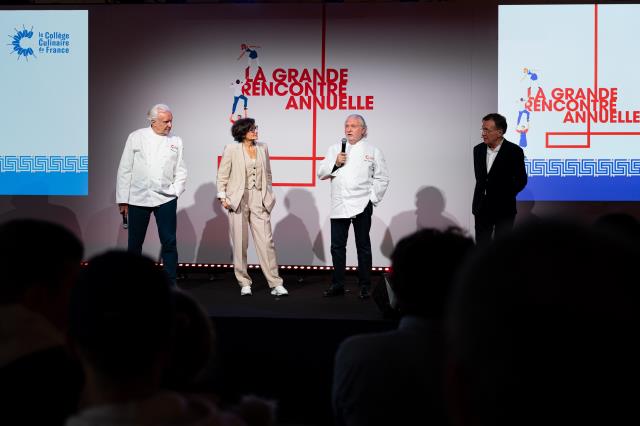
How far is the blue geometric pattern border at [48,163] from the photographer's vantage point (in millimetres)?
7105

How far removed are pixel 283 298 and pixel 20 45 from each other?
11.9 ft

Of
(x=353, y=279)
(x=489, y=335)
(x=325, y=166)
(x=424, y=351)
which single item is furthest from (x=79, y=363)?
(x=353, y=279)

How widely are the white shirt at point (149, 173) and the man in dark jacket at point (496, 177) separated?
7.63ft

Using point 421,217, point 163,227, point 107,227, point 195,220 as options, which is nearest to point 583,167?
point 421,217

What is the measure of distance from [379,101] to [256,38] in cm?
130

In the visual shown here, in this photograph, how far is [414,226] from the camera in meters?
7.00

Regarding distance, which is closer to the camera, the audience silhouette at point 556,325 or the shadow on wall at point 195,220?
the audience silhouette at point 556,325

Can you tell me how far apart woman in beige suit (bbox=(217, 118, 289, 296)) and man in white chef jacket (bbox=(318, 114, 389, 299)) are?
0.46m

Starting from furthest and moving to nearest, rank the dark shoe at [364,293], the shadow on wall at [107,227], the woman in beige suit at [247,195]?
the shadow on wall at [107,227] → the woman in beige suit at [247,195] → the dark shoe at [364,293]

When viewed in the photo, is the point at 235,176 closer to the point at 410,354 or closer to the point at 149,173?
the point at 149,173

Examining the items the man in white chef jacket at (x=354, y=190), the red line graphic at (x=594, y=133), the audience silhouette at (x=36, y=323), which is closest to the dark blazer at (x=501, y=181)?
the man in white chef jacket at (x=354, y=190)

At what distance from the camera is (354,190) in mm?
5836

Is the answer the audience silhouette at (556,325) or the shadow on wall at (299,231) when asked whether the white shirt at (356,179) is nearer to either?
the shadow on wall at (299,231)

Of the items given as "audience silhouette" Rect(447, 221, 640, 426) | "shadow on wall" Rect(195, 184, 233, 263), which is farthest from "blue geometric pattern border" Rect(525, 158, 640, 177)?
"audience silhouette" Rect(447, 221, 640, 426)
